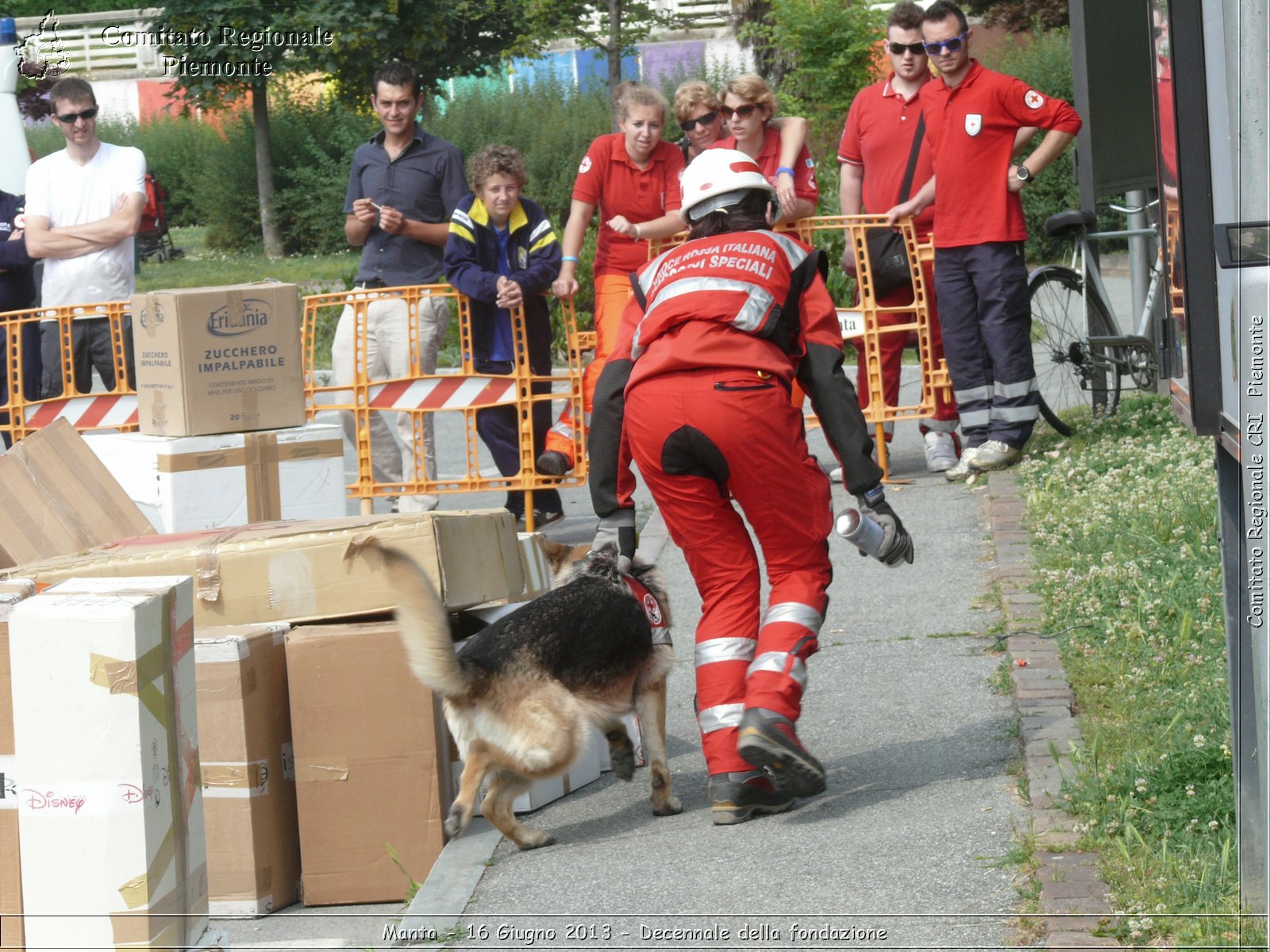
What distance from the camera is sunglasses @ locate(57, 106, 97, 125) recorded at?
29.5 feet

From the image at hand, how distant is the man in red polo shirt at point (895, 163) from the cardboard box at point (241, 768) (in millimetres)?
4998

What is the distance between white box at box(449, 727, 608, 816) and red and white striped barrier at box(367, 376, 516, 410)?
3554mm

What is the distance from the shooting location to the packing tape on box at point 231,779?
15.5ft

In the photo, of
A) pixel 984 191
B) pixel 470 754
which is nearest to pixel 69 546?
pixel 470 754

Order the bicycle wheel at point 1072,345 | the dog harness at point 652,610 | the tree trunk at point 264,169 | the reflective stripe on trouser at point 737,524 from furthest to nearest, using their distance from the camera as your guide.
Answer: the tree trunk at point 264,169
the bicycle wheel at point 1072,345
the dog harness at point 652,610
the reflective stripe on trouser at point 737,524

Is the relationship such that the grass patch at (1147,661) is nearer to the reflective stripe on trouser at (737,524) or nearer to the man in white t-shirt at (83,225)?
the reflective stripe on trouser at (737,524)

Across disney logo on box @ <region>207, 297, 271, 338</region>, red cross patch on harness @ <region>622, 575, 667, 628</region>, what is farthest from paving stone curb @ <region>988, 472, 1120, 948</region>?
disney logo on box @ <region>207, 297, 271, 338</region>

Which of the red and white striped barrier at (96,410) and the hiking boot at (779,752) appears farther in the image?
the red and white striped barrier at (96,410)

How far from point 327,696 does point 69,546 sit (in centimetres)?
150

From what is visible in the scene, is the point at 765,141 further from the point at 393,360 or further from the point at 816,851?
the point at 816,851

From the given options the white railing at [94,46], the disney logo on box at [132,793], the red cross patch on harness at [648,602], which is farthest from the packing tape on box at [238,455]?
the white railing at [94,46]

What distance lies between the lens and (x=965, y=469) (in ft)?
29.0

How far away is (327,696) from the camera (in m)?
4.82

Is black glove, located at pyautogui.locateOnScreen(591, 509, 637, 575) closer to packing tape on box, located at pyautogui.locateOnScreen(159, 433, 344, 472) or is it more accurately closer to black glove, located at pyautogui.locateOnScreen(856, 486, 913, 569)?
black glove, located at pyautogui.locateOnScreen(856, 486, 913, 569)
